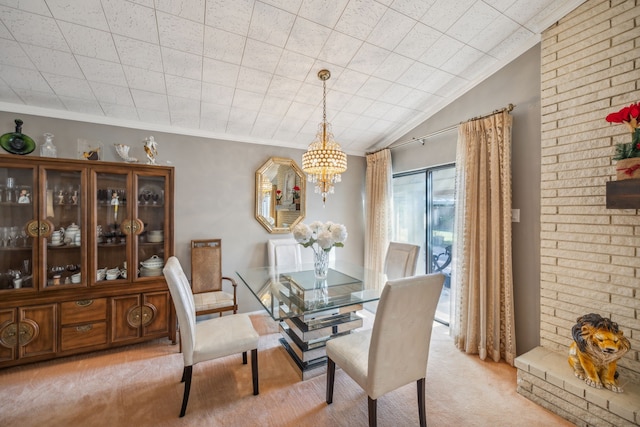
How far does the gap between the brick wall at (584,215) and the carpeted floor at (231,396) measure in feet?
0.94

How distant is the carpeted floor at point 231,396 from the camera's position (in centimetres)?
175

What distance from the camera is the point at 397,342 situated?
1535 mm

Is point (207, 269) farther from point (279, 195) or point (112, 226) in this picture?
point (279, 195)

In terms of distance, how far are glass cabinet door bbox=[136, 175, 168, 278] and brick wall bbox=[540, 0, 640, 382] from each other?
362 centimetres

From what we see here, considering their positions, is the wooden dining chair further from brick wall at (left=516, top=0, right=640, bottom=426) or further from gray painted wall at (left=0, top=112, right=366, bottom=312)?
brick wall at (left=516, top=0, right=640, bottom=426)

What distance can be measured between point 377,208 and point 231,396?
2.91 m

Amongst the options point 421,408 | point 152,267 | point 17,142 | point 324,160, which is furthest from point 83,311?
point 421,408

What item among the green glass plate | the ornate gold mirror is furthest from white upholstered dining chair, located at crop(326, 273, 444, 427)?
the green glass plate

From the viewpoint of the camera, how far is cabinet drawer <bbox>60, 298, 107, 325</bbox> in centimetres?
239

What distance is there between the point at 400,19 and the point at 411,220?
8.17 feet

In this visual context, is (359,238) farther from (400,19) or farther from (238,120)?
(400,19)

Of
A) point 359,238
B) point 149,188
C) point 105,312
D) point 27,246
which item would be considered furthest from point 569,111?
point 27,246

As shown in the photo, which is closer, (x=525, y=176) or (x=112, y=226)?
(x=525, y=176)

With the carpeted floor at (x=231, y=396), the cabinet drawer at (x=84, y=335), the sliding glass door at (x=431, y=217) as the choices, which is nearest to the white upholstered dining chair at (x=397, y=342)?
the carpeted floor at (x=231, y=396)
